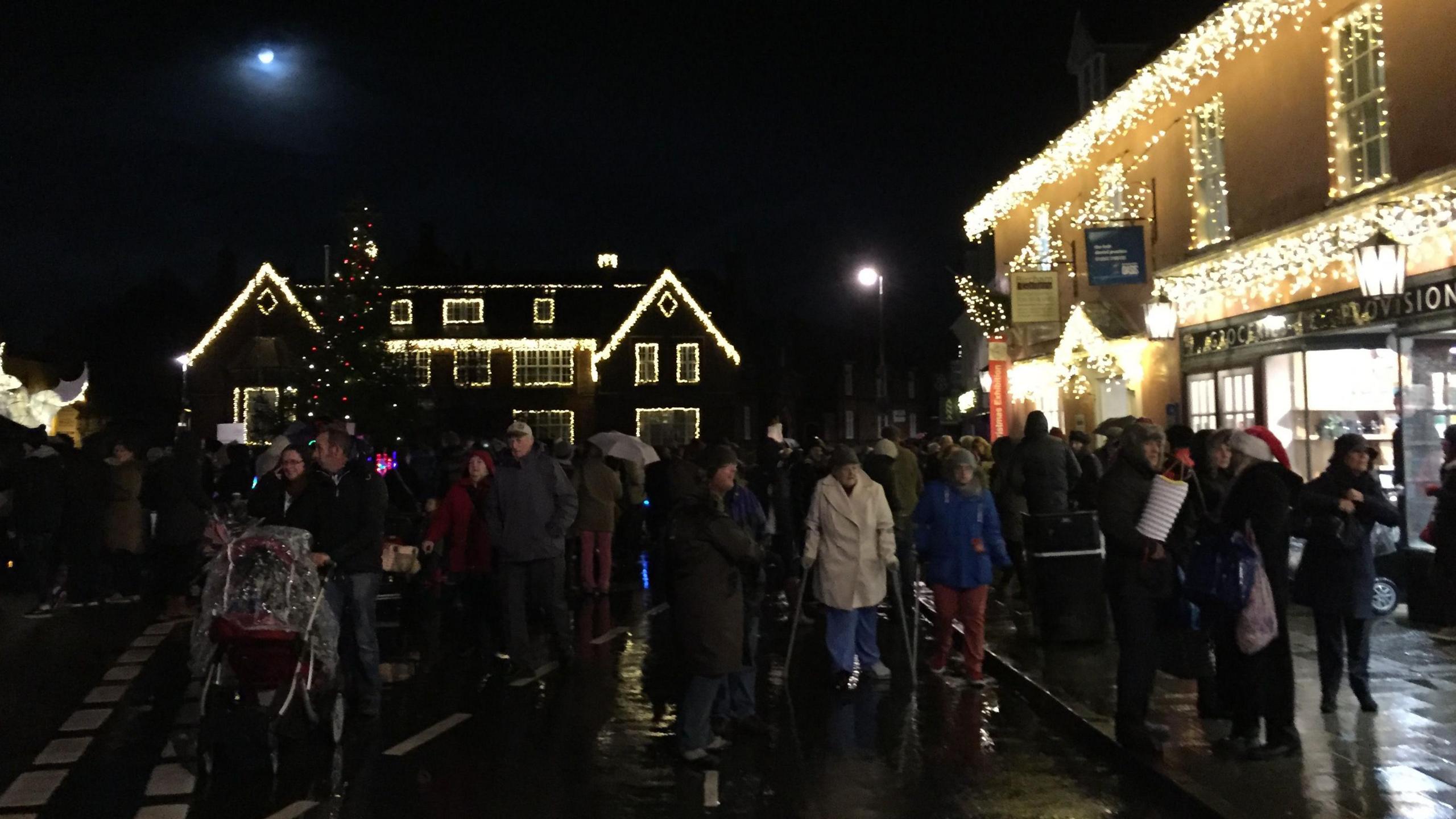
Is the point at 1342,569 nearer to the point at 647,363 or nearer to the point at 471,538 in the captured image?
the point at 471,538

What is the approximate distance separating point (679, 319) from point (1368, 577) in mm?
44817

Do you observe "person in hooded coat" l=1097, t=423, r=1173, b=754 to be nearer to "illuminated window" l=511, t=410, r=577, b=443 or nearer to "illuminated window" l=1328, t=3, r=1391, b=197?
"illuminated window" l=1328, t=3, r=1391, b=197

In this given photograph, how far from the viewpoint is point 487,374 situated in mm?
53969

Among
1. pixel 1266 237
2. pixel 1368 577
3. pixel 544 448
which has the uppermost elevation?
pixel 1266 237

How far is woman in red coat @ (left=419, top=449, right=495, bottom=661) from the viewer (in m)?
12.0

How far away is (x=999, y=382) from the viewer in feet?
95.3

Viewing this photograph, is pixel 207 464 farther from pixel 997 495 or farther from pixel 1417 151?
pixel 1417 151

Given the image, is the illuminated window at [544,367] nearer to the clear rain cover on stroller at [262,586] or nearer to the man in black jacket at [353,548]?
the man in black jacket at [353,548]

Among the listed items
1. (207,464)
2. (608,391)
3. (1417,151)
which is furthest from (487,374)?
(1417,151)

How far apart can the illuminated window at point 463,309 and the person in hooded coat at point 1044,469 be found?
43.0 metres

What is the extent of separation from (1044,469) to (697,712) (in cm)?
636

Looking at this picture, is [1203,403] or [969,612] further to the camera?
[1203,403]

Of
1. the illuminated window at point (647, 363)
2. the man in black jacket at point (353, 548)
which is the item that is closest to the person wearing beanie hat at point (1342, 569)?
the man in black jacket at point (353, 548)

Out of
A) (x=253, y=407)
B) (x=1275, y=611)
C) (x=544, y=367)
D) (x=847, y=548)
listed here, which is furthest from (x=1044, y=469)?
(x=253, y=407)
